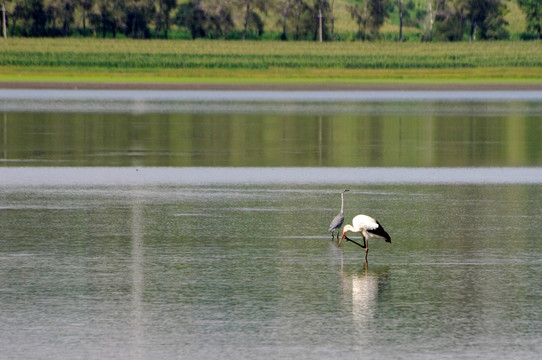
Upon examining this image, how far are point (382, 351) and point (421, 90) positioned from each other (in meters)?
63.5

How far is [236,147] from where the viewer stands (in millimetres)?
28656

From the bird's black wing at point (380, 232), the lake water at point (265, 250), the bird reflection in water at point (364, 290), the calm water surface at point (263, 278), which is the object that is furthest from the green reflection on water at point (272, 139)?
the bird reflection in water at point (364, 290)

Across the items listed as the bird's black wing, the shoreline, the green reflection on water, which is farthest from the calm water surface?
the shoreline

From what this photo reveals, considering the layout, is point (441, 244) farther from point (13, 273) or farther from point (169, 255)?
point (13, 273)

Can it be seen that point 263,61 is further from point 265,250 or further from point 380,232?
point 380,232

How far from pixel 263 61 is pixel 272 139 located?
66103 millimetres

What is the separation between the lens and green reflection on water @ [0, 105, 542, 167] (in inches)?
1008

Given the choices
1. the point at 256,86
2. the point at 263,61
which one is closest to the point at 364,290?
the point at 256,86

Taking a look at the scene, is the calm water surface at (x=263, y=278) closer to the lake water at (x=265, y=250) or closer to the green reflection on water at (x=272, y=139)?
the lake water at (x=265, y=250)

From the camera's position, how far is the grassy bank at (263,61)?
86.4 m

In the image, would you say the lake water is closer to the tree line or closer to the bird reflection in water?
the bird reflection in water

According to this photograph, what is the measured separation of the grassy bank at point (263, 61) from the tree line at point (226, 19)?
17.2 m

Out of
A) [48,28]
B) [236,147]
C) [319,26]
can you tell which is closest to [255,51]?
[319,26]

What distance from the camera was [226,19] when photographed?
449 ft
